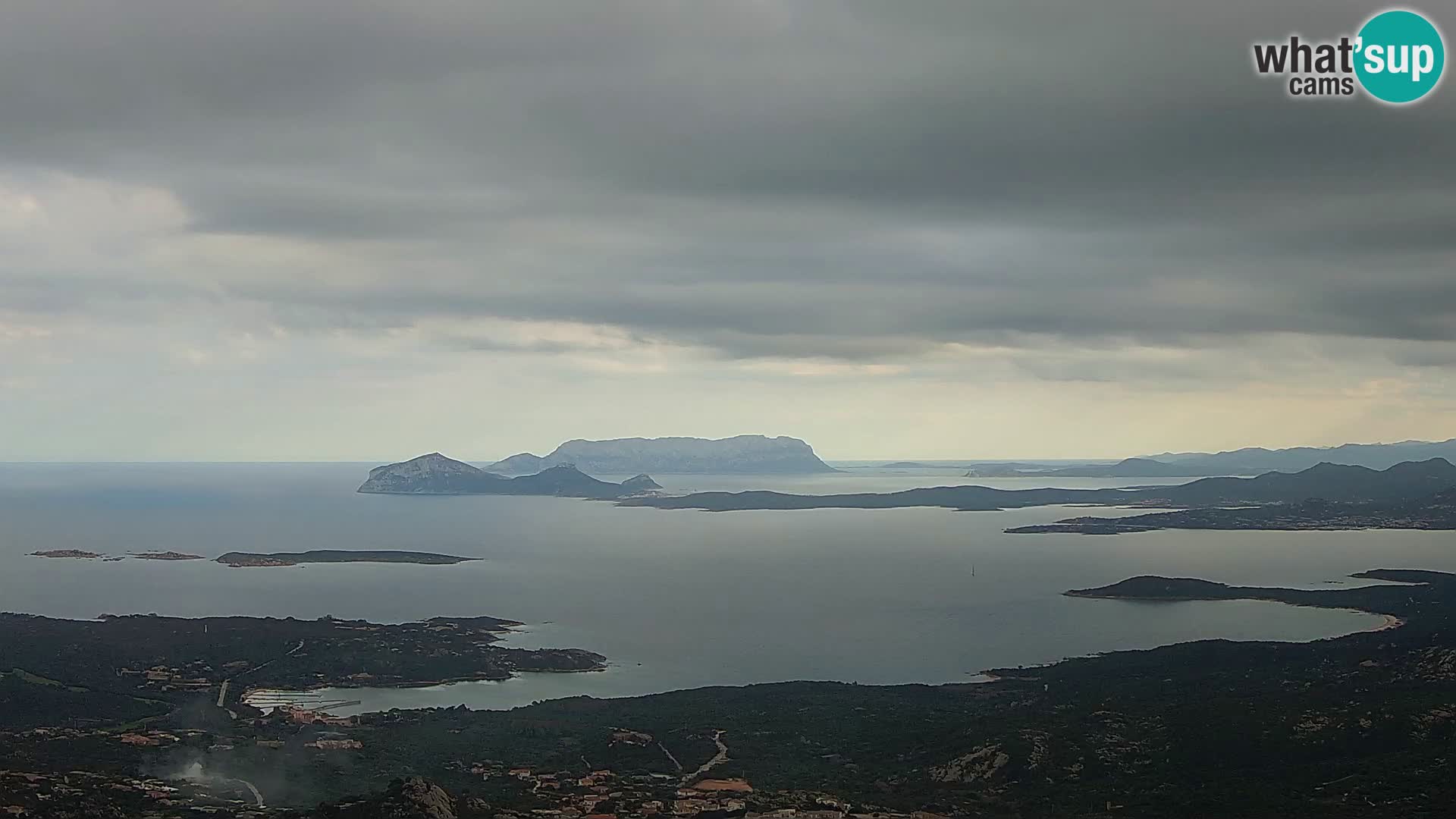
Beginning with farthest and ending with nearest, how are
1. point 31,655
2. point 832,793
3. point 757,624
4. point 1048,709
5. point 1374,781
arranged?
point 757,624
point 31,655
point 1048,709
point 832,793
point 1374,781

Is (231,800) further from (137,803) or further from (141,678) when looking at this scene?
(141,678)

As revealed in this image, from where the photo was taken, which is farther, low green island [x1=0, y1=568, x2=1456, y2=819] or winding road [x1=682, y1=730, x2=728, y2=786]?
winding road [x1=682, y1=730, x2=728, y2=786]

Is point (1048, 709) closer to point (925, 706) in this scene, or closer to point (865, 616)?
point (925, 706)

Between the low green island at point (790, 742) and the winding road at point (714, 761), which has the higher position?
the low green island at point (790, 742)

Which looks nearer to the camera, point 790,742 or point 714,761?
point 714,761

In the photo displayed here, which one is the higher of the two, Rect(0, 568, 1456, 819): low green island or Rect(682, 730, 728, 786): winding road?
Rect(0, 568, 1456, 819): low green island

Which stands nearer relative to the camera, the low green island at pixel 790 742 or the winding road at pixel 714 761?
the low green island at pixel 790 742

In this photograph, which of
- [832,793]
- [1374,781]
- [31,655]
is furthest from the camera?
[31,655]

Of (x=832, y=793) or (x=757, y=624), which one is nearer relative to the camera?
(x=832, y=793)

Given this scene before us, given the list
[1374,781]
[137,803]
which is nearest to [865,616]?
[1374,781]
